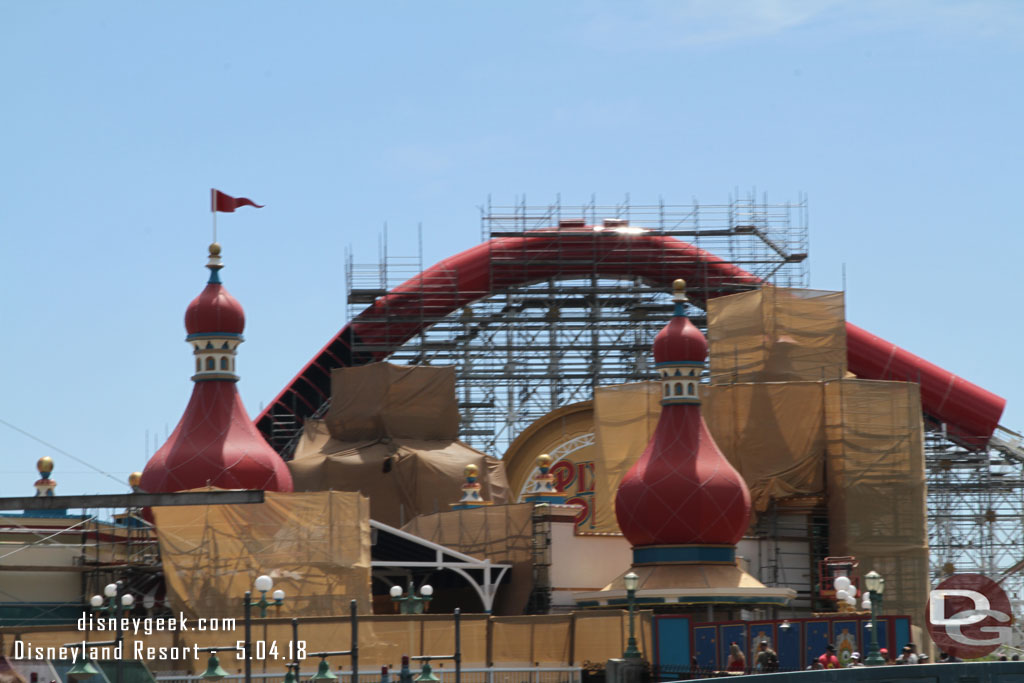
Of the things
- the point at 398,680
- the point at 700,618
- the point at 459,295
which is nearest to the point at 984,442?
the point at 459,295

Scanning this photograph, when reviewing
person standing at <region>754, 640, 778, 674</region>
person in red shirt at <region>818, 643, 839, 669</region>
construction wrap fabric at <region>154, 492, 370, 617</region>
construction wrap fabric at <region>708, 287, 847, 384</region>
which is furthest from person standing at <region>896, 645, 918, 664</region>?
construction wrap fabric at <region>708, 287, 847, 384</region>

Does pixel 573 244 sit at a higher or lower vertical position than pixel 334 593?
higher

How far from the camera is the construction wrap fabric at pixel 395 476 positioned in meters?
50.8

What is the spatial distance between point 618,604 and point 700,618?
191cm

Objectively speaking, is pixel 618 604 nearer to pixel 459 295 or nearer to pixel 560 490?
pixel 560 490

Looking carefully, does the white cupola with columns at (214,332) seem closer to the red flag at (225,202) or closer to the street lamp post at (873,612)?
the red flag at (225,202)

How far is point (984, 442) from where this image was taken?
184ft

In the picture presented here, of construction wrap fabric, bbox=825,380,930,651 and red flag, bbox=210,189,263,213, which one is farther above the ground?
red flag, bbox=210,189,263,213

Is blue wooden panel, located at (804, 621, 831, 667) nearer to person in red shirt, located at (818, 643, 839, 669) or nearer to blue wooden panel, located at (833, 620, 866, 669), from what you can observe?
blue wooden panel, located at (833, 620, 866, 669)

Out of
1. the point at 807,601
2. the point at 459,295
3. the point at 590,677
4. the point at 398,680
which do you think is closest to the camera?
the point at 398,680

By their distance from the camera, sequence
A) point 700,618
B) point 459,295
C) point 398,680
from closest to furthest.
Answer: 1. point 398,680
2. point 700,618
3. point 459,295

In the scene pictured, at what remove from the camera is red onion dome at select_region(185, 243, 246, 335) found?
4209cm

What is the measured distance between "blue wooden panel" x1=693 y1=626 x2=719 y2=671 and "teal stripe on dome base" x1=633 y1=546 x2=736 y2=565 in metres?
4.14

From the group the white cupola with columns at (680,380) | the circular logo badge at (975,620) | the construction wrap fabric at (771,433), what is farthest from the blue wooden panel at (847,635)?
the construction wrap fabric at (771,433)
